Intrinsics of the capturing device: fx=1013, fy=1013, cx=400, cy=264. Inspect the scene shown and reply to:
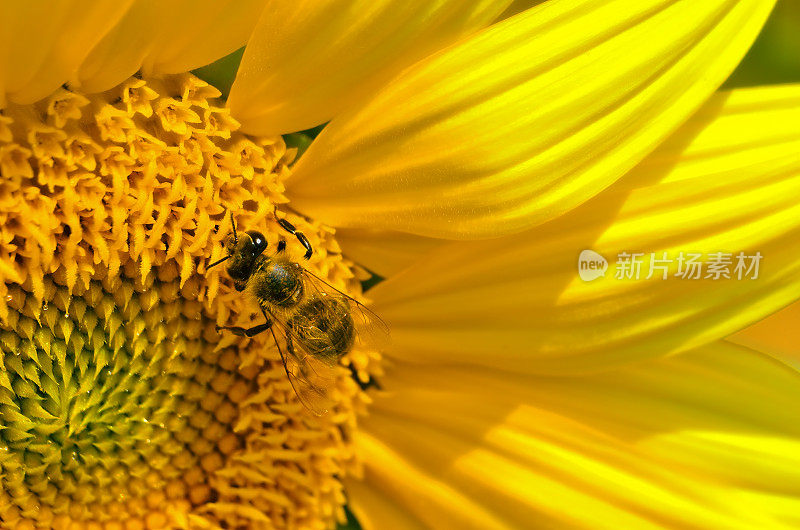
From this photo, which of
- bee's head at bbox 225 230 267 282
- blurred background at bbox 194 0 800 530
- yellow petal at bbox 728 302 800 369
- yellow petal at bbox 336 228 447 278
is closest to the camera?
bee's head at bbox 225 230 267 282

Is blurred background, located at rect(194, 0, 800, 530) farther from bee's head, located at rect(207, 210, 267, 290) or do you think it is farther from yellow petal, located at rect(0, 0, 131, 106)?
yellow petal, located at rect(0, 0, 131, 106)

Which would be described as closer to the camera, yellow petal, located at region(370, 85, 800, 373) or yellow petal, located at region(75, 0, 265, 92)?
yellow petal, located at region(75, 0, 265, 92)

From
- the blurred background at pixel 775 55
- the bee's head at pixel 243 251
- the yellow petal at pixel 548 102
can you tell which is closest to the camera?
the yellow petal at pixel 548 102

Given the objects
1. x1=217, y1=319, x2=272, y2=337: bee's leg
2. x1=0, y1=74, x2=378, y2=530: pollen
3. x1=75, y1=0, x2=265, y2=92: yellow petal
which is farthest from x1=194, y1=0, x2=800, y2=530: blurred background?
x1=75, y1=0, x2=265, y2=92: yellow petal

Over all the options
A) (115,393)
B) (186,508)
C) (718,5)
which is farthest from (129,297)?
(718,5)

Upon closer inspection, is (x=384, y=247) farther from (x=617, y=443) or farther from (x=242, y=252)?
(x=617, y=443)

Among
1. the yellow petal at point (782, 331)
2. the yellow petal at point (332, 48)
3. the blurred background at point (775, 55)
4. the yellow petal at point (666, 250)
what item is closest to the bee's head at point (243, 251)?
the yellow petal at point (332, 48)

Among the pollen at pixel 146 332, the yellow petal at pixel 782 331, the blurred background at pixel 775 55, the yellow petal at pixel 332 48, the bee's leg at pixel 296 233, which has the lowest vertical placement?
the pollen at pixel 146 332

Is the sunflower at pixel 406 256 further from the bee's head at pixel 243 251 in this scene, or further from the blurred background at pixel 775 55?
the blurred background at pixel 775 55
